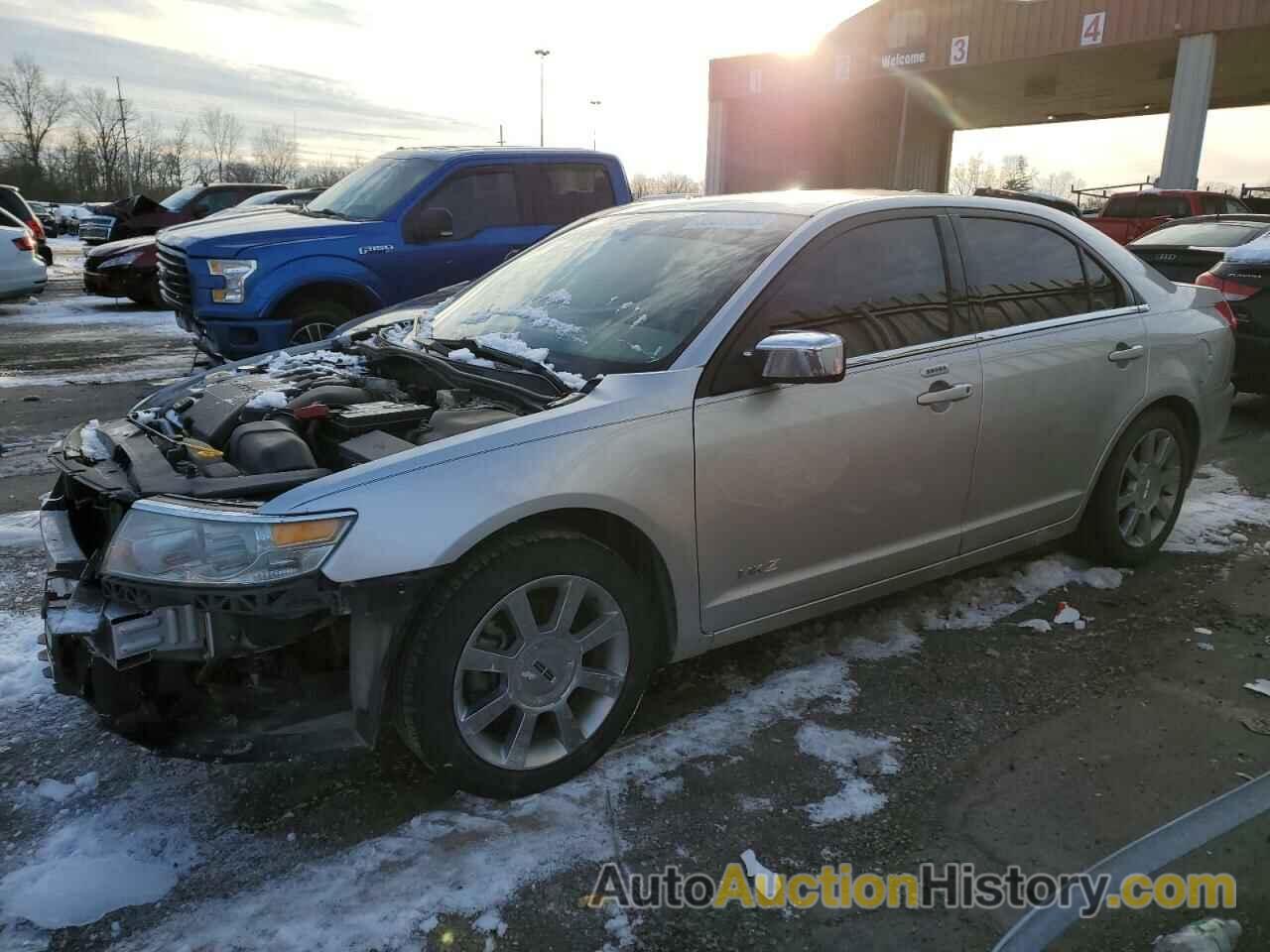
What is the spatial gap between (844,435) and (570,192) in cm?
575

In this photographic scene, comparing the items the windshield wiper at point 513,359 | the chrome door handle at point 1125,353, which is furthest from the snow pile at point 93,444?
the chrome door handle at point 1125,353

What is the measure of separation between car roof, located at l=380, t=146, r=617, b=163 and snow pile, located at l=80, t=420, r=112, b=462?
207 inches

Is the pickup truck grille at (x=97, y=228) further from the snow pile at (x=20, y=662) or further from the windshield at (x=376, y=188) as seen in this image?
the snow pile at (x=20, y=662)

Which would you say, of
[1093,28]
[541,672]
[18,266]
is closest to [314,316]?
[541,672]

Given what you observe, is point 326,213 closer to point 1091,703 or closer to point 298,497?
point 298,497

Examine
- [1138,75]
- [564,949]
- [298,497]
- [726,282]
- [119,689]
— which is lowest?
[564,949]

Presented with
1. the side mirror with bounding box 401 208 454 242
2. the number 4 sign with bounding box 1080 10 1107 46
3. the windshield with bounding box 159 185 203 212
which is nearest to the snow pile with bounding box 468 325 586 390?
the side mirror with bounding box 401 208 454 242

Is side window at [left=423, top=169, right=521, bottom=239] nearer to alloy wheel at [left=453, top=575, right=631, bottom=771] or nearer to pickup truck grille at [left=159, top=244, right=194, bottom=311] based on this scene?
pickup truck grille at [left=159, top=244, right=194, bottom=311]

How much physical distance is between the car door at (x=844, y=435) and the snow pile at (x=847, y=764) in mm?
435

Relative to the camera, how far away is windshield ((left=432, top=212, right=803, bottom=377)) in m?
3.13

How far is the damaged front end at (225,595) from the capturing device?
2.38m

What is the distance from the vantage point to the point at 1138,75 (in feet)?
90.7

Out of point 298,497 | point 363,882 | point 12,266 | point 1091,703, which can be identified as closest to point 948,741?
point 1091,703

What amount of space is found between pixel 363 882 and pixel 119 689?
0.80 m
